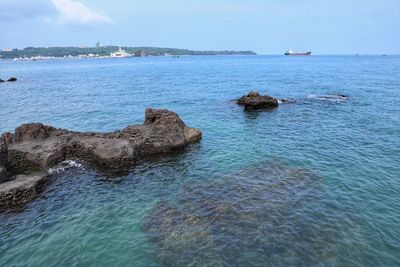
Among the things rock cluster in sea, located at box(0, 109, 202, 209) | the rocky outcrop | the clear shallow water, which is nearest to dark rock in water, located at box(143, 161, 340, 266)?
the clear shallow water

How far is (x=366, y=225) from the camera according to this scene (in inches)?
724

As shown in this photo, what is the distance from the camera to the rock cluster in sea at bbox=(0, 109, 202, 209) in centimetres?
2636

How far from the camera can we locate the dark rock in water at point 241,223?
51.7 ft

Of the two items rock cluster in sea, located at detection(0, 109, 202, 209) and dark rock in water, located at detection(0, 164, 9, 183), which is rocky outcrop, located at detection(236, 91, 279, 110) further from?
dark rock in water, located at detection(0, 164, 9, 183)

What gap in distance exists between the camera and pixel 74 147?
2859 cm

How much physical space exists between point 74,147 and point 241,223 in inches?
692

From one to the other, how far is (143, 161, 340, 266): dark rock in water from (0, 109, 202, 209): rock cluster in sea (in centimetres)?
774

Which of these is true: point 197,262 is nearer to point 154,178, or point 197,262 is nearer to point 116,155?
point 154,178

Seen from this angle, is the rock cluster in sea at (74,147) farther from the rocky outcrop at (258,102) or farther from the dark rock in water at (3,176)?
the rocky outcrop at (258,102)

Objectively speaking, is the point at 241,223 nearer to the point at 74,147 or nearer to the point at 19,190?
the point at 19,190

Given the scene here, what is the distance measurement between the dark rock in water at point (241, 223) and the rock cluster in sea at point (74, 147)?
7741 mm

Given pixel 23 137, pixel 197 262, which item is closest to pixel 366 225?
pixel 197 262

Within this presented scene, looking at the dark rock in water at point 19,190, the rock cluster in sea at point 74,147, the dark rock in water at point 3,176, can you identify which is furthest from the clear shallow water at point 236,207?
the dark rock in water at point 3,176

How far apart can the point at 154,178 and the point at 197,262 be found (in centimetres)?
1074
